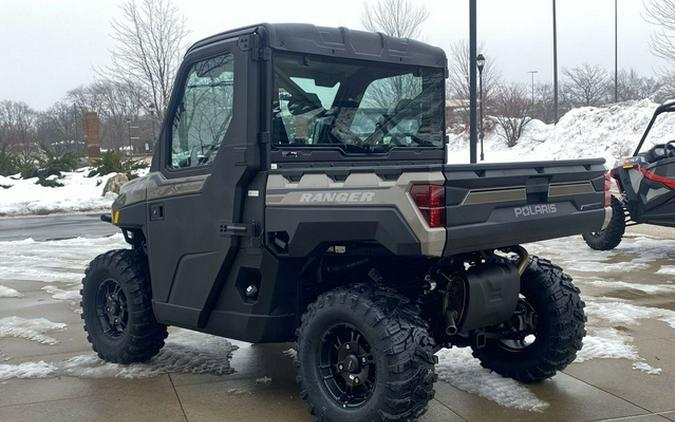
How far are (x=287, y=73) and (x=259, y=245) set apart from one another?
106 centimetres

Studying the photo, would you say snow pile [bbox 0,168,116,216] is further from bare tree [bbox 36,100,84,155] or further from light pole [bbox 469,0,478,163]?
bare tree [bbox 36,100,84,155]

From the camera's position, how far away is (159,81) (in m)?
23.4

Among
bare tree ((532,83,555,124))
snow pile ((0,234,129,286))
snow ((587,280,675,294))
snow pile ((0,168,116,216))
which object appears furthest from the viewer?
bare tree ((532,83,555,124))

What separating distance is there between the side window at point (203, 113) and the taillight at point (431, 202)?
1450 millimetres

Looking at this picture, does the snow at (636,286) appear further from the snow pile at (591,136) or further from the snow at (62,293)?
the snow pile at (591,136)

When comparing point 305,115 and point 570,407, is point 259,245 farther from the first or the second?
point 570,407

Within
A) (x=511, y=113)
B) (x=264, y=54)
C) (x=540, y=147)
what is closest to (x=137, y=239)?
(x=264, y=54)

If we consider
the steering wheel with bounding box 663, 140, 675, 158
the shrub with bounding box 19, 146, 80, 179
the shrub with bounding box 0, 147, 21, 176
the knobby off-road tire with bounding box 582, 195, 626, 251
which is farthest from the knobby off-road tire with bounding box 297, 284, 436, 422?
the shrub with bounding box 0, 147, 21, 176

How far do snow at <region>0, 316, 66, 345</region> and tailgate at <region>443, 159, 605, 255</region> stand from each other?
13.3ft

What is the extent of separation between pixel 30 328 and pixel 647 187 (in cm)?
791

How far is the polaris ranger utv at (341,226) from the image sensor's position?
3.69 metres

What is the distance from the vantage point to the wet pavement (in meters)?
4.37

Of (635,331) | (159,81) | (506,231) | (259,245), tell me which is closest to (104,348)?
(259,245)

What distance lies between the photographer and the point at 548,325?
15.4 ft
